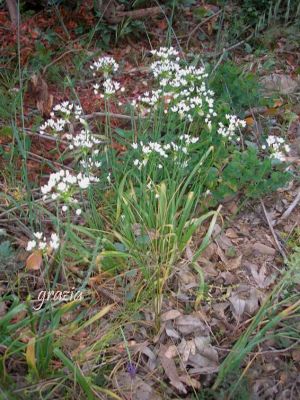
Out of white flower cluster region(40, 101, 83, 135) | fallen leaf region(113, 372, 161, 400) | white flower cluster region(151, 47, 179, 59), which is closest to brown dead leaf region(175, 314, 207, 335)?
fallen leaf region(113, 372, 161, 400)

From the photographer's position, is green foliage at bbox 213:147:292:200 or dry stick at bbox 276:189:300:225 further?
dry stick at bbox 276:189:300:225

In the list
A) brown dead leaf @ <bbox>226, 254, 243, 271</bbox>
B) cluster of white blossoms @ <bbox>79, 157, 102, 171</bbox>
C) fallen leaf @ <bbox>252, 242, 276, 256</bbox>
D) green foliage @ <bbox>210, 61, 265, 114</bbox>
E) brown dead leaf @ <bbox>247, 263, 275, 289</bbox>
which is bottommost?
brown dead leaf @ <bbox>247, 263, 275, 289</bbox>

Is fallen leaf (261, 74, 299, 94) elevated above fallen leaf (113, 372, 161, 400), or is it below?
above

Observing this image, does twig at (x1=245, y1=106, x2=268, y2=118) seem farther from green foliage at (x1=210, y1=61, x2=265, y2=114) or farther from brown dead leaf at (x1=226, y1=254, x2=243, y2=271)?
brown dead leaf at (x1=226, y1=254, x2=243, y2=271)

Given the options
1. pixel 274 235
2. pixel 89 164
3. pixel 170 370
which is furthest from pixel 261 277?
pixel 89 164

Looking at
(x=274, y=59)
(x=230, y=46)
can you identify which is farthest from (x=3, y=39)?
(x=274, y=59)

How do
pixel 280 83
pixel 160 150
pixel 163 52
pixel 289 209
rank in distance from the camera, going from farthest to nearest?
pixel 280 83
pixel 163 52
pixel 289 209
pixel 160 150

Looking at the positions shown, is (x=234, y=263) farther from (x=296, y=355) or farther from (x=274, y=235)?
(x=296, y=355)

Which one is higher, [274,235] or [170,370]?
[274,235]

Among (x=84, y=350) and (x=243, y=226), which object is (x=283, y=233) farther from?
(x=84, y=350)

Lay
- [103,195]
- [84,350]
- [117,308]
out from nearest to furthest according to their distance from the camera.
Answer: [84,350]
[117,308]
[103,195]

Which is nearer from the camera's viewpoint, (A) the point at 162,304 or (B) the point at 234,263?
(A) the point at 162,304
